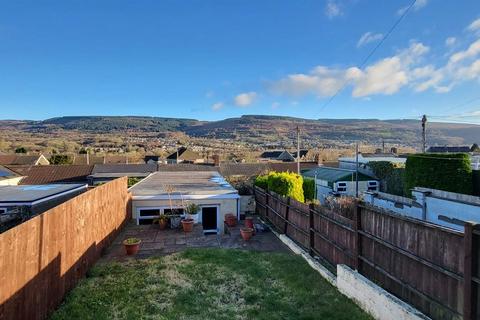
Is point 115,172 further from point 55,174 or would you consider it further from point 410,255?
point 410,255

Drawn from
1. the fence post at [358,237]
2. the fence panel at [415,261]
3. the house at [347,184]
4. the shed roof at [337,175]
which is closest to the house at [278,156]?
the shed roof at [337,175]

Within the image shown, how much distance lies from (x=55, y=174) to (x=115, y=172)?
616 centimetres

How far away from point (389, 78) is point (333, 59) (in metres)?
5.13

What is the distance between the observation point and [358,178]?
29.4 meters

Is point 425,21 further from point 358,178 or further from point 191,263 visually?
point 358,178

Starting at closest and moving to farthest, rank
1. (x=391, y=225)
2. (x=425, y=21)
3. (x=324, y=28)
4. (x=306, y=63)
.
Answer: (x=391, y=225), (x=425, y=21), (x=324, y=28), (x=306, y=63)

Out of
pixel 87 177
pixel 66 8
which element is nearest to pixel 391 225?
pixel 66 8

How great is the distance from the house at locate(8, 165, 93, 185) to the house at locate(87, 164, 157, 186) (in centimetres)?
121

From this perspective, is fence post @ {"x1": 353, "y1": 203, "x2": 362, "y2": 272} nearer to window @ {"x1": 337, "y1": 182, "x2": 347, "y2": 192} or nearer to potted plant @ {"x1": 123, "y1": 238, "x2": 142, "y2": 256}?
potted plant @ {"x1": 123, "y1": 238, "x2": 142, "y2": 256}

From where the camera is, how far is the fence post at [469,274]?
155 inches

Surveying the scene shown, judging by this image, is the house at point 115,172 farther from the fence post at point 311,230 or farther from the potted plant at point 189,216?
the fence post at point 311,230

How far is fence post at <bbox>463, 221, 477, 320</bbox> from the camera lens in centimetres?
393

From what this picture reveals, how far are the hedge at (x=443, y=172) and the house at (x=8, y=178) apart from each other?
99.0 feet

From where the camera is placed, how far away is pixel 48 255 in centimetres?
560
